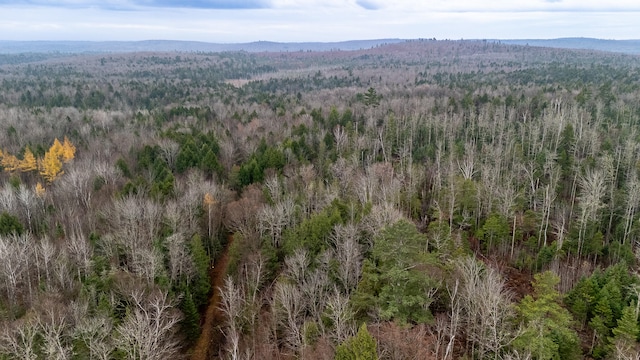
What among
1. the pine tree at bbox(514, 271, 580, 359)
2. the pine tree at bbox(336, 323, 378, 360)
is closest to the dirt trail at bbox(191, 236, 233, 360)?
the pine tree at bbox(336, 323, 378, 360)

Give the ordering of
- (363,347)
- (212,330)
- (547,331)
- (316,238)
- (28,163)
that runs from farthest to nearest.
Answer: (28,163) < (316,238) < (212,330) < (547,331) < (363,347)

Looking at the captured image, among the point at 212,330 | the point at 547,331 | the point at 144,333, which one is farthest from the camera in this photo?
the point at 212,330

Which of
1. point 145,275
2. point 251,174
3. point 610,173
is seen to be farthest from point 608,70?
point 145,275

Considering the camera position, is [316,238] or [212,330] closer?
[212,330]

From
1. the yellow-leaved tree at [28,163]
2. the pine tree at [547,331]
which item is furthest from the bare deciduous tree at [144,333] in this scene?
the yellow-leaved tree at [28,163]

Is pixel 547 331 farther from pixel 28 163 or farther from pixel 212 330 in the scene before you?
pixel 28 163

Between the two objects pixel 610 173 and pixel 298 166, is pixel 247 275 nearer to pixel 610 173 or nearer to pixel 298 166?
pixel 298 166

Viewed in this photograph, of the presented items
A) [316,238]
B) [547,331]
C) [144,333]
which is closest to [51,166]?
[316,238]

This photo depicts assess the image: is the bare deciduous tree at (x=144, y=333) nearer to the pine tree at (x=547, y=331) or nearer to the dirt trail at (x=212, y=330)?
the dirt trail at (x=212, y=330)

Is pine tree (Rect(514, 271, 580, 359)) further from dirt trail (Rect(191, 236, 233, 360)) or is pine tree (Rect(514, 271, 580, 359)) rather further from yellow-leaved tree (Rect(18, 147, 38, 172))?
yellow-leaved tree (Rect(18, 147, 38, 172))
